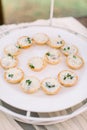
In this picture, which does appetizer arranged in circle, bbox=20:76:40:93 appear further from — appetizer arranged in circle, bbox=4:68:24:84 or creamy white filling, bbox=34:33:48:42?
creamy white filling, bbox=34:33:48:42

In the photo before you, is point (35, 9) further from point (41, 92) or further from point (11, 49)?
point (41, 92)

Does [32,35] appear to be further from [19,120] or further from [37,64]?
[19,120]

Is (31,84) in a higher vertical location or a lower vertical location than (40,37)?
lower

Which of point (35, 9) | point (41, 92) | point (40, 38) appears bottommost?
point (41, 92)

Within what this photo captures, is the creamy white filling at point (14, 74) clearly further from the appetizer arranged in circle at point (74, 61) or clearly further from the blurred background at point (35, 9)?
the blurred background at point (35, 9)

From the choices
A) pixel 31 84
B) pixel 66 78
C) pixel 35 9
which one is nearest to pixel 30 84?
pixel 31 84

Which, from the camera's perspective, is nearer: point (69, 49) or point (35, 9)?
point (69, 49)
